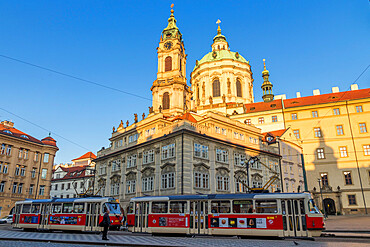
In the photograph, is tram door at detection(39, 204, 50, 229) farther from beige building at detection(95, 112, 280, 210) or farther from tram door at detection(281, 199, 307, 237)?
tram door at detection(281, 199, 307, 237)

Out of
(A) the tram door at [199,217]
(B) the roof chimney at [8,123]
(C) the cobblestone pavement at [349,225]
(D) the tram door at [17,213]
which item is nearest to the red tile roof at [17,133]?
(B) the roof chimney at [8,123]

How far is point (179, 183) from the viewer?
30.8 meters

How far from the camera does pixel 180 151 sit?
3200 centimetres

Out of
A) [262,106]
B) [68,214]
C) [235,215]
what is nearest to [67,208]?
[68,214]

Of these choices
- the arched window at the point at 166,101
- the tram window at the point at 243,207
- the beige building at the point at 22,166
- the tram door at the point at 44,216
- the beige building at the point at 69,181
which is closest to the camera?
the tram window at the point at 243,207

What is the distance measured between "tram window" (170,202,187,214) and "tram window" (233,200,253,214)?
3455 mm

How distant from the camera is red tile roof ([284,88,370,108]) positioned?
56225 millimetres

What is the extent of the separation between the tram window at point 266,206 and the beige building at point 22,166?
43357 mm

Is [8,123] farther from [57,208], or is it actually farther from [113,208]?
[113,208]

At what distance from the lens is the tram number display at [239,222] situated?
17850mm

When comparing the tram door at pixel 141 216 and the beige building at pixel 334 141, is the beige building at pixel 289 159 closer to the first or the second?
the beige building at pixel 334 141

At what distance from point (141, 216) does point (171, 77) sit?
119 ft

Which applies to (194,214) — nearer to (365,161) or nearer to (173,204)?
(173,204)

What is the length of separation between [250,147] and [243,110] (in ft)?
75.1
